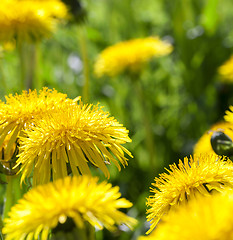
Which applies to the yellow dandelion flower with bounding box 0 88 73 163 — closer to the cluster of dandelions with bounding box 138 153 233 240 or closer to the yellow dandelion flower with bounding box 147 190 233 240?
the cluster of dandelions with bounding box 138 153 233 240

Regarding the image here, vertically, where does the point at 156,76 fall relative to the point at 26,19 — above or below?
below

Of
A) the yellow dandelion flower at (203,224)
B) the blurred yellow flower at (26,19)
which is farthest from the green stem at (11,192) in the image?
the blurred yellow flower at (26,19)

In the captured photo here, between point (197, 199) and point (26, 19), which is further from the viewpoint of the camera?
point (26, 19)

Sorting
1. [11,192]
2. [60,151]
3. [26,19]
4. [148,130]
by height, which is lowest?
[148,130]

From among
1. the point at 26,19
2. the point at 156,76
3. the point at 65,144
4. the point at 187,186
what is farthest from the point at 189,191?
the point at 156,76

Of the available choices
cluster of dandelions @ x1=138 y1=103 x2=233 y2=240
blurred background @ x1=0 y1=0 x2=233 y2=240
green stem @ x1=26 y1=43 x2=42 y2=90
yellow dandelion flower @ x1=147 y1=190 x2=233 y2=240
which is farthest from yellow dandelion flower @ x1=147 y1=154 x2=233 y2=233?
green stem @ x1=26 y1=43 x2=42 y2=90

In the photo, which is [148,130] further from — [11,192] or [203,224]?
[203,224]

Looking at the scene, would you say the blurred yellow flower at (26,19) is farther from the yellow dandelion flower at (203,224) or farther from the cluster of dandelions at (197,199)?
the yellow dandelion flower at (203,224)

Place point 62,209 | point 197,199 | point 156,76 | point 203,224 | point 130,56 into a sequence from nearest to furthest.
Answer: point 203,224 → point 62,209 → point 197,199 → point 130,56 → point 156,76
